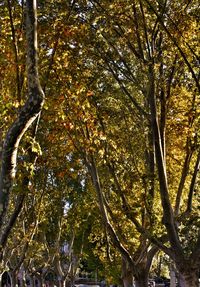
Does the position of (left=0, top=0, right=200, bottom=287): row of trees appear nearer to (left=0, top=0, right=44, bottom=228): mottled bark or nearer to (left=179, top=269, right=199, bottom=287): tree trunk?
(left=179, top=269, right=199, bottom=287): tree trunk

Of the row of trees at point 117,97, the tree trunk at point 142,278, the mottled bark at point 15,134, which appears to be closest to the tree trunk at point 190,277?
the row of trees at point 117,97

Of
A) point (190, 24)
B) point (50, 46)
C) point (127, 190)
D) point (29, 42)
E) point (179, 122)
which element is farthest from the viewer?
point (179, 122)

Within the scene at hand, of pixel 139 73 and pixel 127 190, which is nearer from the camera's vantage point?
pixel 139 73

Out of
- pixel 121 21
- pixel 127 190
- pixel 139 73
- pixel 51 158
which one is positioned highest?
pixel 121 21

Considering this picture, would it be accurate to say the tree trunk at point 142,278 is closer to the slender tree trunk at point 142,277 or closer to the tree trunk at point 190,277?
the slender tree trunk at point 142,277

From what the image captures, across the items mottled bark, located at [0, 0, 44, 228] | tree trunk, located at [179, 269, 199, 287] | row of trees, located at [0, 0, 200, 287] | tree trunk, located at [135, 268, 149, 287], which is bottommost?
tree trunk, located at [179, 269, 199, 287]

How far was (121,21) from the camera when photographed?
11844 mm

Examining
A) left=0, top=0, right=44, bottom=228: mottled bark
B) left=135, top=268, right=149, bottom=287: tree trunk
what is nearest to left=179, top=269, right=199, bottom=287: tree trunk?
left=135, top=268, right=149, bottom=287: tree trunk

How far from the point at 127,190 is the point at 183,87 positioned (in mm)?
3321

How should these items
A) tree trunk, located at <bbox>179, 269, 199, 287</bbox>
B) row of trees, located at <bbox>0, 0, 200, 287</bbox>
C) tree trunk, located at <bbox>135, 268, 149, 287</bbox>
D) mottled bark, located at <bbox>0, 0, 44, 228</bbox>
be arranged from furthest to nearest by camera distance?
1. tree trunk, located at <bbox>135, 268, 149, 287</bbox>
2. tree trunk, located at <bbox>179, 269, 199, 287</bbox>
3. row of trees, located at <bbox>0, 0, 200, 287</bbox>
4. mottled bark, located at <bbox>0, 0, 44, 228</bbox>

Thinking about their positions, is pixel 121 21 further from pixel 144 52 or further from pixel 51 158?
pixel 51 158

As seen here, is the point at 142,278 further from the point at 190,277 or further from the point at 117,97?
the point at 117,97

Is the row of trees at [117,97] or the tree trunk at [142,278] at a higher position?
the row of trees at [117,97]

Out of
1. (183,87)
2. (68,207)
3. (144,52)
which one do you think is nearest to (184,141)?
(183,87)
